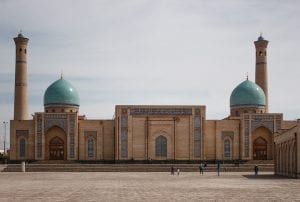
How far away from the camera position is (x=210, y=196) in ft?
63.2

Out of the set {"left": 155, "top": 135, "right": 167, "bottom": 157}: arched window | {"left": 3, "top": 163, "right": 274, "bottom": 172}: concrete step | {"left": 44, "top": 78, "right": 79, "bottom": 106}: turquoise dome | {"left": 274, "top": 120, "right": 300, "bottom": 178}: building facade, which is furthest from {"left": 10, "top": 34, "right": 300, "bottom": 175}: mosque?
{"left": 274, "top": 120, "right": 300, "bottom": 178}: building facade

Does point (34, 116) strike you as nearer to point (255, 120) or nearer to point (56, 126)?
point (56, 126)

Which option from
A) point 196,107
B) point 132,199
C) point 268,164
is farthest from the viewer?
point 196,107

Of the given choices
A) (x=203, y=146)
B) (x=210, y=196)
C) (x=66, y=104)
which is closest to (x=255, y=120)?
(x=203, y=146)

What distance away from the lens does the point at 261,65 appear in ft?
190

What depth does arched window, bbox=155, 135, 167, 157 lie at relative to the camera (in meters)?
52.0

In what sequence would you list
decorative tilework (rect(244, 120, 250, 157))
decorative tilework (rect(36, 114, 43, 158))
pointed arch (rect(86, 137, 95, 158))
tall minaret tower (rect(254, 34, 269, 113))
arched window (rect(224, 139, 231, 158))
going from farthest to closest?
tall minaret tower (rect(254, 34, 269, 113)) → arched window (rect(224, 139, 231, 158)) → pointed arch (rect(86, 137, 95, 158)) → decorative tilework (rect(244, 120, 250, 157)) → decorative tilework (rect(36, 114, 43, 158))

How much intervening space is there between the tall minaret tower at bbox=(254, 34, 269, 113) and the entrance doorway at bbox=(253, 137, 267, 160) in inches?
234

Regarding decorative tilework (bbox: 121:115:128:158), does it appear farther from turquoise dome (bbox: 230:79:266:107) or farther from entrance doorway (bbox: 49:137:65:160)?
Result: turquoise dome (bbox: 230:79:266:107)

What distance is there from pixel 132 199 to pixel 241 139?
35.7 m

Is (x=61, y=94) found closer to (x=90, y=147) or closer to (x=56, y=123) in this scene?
(x=56, y=123)

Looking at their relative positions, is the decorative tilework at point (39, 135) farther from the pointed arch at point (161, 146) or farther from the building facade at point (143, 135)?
the pointed arch at point (161, 146)

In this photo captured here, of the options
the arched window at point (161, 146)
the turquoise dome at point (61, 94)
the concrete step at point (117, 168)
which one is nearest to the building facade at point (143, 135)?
the arched window at point (161, 146)

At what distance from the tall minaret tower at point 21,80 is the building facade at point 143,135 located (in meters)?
0.10
